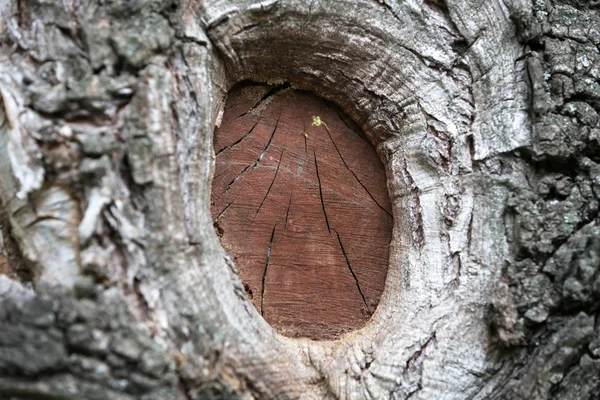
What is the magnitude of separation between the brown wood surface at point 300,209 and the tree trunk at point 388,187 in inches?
3.2

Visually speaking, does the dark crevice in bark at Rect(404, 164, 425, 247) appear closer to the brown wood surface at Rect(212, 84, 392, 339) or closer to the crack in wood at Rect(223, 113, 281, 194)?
the brown wood surface at Rect(212, 84, 392, 339)

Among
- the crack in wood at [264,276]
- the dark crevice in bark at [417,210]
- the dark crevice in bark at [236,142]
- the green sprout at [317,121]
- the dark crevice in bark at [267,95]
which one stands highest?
the dark crevice in bark at [267,95]

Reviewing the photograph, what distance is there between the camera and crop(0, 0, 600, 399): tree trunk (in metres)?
1.42

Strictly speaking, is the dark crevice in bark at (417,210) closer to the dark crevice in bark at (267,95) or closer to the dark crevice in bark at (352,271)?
the dark crevice in bark at (352,271)

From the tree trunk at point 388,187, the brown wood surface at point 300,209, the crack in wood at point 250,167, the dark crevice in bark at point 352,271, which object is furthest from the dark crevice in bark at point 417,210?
the crack in wood at point 250,167

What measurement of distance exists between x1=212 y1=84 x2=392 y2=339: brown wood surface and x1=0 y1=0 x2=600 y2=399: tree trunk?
0.27 feet

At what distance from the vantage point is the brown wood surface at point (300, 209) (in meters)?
1.97

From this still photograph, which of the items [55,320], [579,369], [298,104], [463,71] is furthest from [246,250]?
[579,369]

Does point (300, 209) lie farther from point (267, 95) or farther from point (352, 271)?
point (267, 95)

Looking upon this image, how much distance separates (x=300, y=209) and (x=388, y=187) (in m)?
0.37

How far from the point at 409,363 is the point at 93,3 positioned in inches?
61.3

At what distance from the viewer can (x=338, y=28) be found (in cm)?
180

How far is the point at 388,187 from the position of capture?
2.02m

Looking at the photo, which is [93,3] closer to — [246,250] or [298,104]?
[298,104]
